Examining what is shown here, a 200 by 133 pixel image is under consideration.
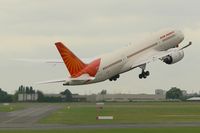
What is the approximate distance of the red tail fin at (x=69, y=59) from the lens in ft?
272

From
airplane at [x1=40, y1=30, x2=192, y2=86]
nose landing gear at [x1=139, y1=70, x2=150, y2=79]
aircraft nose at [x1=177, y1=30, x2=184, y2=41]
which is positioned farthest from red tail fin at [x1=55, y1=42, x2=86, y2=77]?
aircraft nose at [x1=177, y1=30, x2=184, y2=41]

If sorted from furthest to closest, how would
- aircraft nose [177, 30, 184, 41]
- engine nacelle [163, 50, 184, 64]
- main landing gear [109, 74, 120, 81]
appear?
aircraft nose [177, 30, 184, 41], main landing gear [109, 74, 120, 81], engine nacelle [163, 50, 184, 64]

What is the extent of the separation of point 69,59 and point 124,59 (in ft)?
27.0

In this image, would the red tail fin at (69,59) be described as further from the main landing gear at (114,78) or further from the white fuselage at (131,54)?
the main landing gear at (114,78)

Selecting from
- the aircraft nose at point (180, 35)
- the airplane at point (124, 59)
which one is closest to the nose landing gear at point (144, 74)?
the airplane at point (124, 59)

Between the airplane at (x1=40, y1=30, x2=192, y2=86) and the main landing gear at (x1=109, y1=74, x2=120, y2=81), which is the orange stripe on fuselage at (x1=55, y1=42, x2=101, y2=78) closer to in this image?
the airplane at (x1=40, y1=30, x2=192, y2=86)

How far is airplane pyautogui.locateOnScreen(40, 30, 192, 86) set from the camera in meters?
83.4

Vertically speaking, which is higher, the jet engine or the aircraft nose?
the aircraft nose

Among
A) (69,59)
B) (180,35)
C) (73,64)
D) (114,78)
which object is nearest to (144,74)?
(114,78)

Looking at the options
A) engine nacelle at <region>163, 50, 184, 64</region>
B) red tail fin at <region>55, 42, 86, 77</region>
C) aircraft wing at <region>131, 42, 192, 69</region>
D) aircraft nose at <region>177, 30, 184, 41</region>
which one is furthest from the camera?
aircraft nose at <region>177, 30, 184, 41</region>

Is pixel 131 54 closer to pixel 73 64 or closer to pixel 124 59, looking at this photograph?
pixel 124 59

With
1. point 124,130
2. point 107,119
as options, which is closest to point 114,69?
point 124,130

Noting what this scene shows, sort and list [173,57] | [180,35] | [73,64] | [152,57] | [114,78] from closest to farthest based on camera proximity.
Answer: [173,57]
[73,64]
[152,57]
[114,78]
[180,35]

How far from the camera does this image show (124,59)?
86875mm
